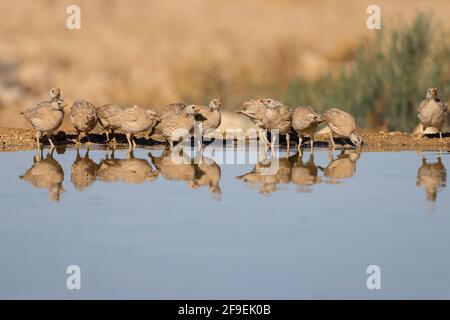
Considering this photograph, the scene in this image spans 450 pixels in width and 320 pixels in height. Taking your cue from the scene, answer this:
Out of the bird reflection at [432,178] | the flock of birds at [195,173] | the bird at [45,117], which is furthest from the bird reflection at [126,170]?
the bird reflection at [432,178]

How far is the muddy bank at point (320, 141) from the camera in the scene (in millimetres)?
16266

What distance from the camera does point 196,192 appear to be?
12.0 meters

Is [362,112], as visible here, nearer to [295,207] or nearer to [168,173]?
[168,173]

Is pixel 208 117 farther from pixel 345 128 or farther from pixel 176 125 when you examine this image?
pixel 345 128

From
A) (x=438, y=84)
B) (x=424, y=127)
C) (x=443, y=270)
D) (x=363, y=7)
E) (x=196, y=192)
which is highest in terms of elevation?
(x=363, y=7)

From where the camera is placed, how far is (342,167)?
14.0 meters

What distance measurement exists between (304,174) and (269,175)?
18.0 inches

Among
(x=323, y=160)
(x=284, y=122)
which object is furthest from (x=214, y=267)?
(x=284, y=122)

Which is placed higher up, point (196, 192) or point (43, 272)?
point (196, 192)

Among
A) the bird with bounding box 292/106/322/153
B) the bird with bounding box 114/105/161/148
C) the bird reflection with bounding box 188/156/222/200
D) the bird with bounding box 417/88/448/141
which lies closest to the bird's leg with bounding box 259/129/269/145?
the bird with bounding box 292/106/322/153

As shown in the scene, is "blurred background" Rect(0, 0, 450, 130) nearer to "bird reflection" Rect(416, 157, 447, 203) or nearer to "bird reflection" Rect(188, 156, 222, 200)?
"bird reflection" Rect(416, 157, 447, 203)

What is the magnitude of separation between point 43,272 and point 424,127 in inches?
399

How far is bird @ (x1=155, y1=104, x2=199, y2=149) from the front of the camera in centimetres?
1583

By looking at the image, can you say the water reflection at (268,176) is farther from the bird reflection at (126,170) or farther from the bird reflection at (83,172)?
the bird reflection at (83,172)
